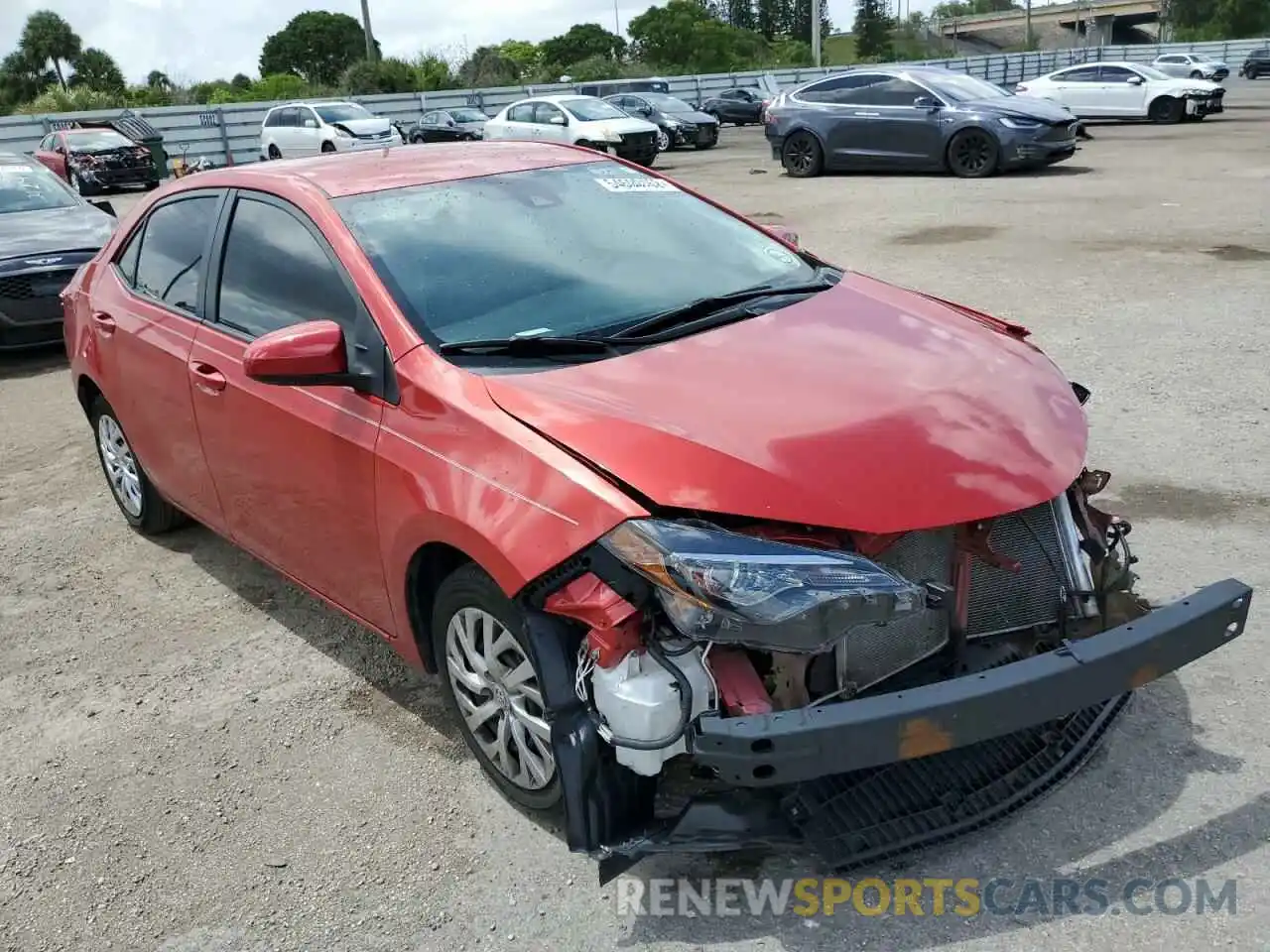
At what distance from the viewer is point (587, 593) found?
2.54 metres

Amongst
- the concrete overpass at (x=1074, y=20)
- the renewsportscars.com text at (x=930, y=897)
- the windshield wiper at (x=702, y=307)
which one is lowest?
the renewsportscars.com text at (x=930, y=897)

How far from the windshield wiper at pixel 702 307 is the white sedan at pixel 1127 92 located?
2310 cm

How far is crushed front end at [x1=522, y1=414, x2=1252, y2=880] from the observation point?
2.42 m

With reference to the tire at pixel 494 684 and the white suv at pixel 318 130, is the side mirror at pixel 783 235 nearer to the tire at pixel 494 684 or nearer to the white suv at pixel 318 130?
the tire at pixel 494 684

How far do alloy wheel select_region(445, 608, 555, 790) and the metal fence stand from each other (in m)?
22.4

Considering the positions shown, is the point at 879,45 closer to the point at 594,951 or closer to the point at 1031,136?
the point at 1031,136

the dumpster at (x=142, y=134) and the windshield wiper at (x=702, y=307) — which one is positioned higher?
the dumpster at (x=142, y=134)

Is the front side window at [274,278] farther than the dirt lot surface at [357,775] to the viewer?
Yes

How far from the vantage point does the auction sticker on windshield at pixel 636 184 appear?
411 centimetres

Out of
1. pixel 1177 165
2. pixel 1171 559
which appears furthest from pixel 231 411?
pixel 1177 165

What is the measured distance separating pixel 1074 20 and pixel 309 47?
77.1 meters

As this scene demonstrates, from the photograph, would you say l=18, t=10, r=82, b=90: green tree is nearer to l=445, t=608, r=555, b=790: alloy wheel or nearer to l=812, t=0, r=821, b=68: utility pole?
l=812, t=0, r=821, b=68: utility pole

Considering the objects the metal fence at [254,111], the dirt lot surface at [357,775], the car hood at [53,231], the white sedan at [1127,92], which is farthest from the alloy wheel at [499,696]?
the white sedan at [1127,92]

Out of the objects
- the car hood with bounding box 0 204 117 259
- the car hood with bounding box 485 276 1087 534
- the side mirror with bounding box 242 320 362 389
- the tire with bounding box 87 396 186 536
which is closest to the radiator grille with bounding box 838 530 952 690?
the car hood with bounding box 485 276 1087 534
